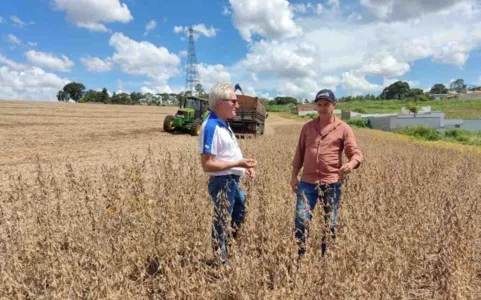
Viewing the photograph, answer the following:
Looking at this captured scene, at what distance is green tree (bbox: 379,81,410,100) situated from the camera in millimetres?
124625

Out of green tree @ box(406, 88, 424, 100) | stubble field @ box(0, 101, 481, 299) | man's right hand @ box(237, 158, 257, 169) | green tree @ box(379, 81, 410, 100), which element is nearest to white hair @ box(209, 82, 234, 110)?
man's right hand @ box(237, 158, 257, 169)

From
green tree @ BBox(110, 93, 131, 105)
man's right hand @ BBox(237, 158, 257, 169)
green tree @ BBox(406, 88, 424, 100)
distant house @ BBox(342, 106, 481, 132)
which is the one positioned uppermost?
green tree @ BBox(406, 88, 424, 100)

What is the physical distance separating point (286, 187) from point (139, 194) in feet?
8.68

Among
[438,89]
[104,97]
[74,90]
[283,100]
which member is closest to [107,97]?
[104,97]

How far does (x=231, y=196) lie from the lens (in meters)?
2.85

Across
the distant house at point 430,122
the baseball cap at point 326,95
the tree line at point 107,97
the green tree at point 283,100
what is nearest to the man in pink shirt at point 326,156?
the baseball cap at point 326,95

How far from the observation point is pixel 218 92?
9.00ft

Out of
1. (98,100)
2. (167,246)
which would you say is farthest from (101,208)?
(98,100)

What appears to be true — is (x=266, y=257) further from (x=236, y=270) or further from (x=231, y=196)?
(x=231, y=196)

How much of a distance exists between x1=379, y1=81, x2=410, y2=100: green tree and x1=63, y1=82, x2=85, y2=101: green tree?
10438 cm

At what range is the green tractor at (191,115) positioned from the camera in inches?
704

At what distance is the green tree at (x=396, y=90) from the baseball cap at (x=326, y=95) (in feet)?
432

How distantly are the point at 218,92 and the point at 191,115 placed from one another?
1554 cm

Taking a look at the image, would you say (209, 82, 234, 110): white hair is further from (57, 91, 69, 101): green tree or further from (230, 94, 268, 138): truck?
(57, 91, 69, 101): green tree
